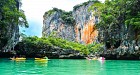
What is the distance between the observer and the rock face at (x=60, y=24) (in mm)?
60688

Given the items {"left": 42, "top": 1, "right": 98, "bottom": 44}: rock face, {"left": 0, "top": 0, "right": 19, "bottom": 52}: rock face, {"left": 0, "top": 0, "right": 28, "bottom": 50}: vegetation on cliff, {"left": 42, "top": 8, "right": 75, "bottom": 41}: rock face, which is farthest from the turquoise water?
{"left": 42, "top": 8, "right": 75, "bottom": 41}: rock face

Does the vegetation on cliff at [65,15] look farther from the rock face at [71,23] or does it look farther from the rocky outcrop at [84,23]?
the rocky outcrop at [84,23]

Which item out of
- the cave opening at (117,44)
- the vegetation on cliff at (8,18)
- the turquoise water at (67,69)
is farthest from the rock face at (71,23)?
the turquoise water at (67,69)

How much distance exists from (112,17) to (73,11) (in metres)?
30.7

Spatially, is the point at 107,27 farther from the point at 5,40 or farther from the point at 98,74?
the point at 98,74

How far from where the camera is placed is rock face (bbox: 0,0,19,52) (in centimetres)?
3028

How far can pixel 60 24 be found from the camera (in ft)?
201

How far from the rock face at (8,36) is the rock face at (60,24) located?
25.6 metres

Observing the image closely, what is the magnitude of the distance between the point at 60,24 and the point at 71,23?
7.58 ft

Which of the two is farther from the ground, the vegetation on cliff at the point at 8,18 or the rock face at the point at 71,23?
the rock face at the point at 71,23

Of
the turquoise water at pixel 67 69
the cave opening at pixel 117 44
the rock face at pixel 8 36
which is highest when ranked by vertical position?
the rock face at pixel 8 36

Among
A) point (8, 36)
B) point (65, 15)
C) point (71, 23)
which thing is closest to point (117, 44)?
point (8, 36)

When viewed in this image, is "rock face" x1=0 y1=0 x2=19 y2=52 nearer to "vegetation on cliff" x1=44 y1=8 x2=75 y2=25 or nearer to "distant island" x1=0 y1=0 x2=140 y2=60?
"distant island" x1=0 y1=0 x2=140 y2=60

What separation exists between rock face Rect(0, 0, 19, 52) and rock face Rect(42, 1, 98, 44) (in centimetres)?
2396
